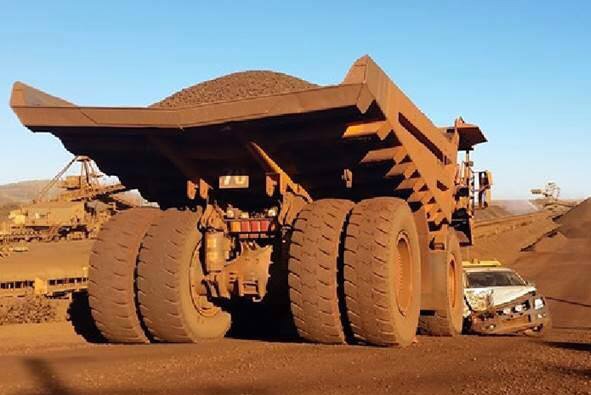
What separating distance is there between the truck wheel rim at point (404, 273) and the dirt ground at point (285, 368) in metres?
0.55

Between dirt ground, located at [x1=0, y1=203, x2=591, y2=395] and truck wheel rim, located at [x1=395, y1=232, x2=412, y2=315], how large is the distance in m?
0.55

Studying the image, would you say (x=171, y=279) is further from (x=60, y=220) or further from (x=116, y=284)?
(x=60, y=220)

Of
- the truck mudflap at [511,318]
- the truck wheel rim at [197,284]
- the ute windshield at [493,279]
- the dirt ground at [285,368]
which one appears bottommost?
the truck mudflap at [511,318]

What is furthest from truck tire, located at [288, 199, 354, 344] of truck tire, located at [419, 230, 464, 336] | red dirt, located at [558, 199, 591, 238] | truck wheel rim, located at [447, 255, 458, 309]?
red dirt, located at [558, 199, 591, 238]

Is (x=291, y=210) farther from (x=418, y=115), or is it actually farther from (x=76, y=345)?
(x=76, y=345)

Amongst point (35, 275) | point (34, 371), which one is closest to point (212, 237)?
point (34, 371)

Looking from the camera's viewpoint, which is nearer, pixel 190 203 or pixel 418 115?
pixel 418 115

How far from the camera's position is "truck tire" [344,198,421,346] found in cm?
706

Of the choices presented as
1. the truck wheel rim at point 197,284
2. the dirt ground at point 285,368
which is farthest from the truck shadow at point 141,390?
the truck wheel rim at point 197,284

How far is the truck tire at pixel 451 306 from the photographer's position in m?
9.96

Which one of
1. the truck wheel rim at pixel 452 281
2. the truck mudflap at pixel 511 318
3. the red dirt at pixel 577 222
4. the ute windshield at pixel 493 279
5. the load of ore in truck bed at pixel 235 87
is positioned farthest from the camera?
the red dirt at pixel 577 222

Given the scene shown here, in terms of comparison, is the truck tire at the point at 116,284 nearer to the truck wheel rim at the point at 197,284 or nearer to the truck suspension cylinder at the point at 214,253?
the truck wheel rim at the point at 197,284

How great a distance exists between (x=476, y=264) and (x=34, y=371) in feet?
31.2

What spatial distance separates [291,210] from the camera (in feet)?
26.8
